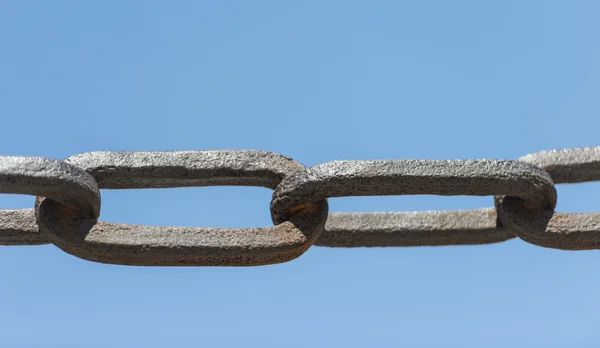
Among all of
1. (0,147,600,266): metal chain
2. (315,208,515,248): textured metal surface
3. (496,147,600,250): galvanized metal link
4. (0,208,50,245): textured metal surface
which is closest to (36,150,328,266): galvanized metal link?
(0,147,600,266): metal chain

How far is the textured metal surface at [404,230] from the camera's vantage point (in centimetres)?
237

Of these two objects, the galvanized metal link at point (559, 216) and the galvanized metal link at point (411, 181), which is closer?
the galvanized metal link at point (411, 181)

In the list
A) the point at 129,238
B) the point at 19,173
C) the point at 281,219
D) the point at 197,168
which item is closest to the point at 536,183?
the point at 281,219

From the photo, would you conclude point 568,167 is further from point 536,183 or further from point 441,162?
point 441,162

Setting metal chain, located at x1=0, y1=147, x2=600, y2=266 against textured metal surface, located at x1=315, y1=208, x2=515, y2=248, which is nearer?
metal chain, located at x1=0, y1=147, x2=600, y2=266

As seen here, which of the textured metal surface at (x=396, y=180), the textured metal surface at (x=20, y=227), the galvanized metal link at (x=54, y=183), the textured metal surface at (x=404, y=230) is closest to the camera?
the galvanized metal link at (x=54, y=183)

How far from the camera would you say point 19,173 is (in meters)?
1.89

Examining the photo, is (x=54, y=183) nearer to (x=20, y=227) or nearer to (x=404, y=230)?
(x=20, y=227)

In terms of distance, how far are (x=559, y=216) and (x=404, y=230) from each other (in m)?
0.38

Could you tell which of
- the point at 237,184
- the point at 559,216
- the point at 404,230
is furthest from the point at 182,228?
the point at 559,216

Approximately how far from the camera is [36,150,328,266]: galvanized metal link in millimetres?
1999

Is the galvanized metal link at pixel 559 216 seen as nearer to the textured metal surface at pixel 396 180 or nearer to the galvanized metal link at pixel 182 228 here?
the textured metal surface at pixel 396 180

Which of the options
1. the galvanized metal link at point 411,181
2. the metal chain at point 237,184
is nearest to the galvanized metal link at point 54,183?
the metal chain at point 237,184

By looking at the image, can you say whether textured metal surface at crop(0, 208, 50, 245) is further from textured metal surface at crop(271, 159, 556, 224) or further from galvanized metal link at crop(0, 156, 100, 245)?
textured metal surface at crop(271, 159, 556, 224)
